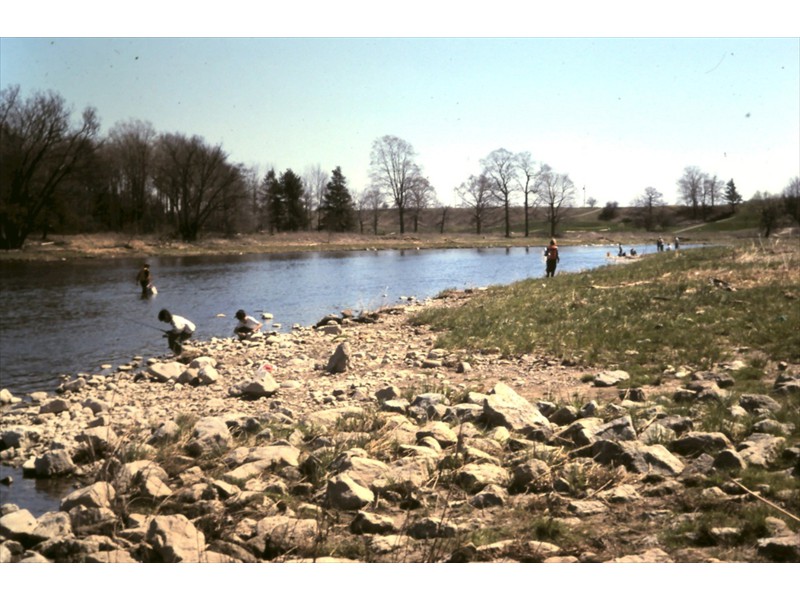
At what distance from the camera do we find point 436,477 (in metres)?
6.60

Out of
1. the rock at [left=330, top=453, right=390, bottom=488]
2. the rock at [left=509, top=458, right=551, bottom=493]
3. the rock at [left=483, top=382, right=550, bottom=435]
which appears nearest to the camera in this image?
the rock at [left=509, top=458, right=551, bottom=493]

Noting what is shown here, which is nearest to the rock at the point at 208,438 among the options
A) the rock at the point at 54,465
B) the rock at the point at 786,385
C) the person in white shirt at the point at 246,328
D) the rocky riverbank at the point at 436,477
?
the rocky riverbank at the point at 436,477

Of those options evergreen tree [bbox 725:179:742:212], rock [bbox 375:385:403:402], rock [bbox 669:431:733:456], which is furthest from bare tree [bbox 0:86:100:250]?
evergreen tree [bbox 725:179:742:212]

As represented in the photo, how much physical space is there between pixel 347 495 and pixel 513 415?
2876mm

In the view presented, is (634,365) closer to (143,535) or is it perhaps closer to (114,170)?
(143,535)

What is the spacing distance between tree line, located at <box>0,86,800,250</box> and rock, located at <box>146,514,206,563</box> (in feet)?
28.3

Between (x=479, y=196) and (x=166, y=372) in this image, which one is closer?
(x=166, y=372)

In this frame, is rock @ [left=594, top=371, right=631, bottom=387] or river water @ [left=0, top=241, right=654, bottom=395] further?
river water @ [left=0, top=241, right=654, bottom=395]

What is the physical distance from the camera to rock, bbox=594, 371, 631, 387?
35.0ft

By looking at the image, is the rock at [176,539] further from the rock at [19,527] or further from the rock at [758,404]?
the rock at [758,404]

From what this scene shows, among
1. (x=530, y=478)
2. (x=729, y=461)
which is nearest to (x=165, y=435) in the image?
(x=530, y=478)

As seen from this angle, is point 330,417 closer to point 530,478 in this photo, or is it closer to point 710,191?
point 530,478

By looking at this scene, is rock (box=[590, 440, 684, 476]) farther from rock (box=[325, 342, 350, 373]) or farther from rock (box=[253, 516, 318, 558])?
rock (box=[325, 342, 350, 373])

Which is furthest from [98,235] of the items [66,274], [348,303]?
[348,303]
